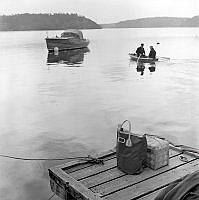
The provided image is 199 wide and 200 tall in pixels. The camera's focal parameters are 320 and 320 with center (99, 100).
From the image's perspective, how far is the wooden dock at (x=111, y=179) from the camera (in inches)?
236

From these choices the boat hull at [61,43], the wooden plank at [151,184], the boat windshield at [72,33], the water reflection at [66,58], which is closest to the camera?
the wooden plank at [151,184]

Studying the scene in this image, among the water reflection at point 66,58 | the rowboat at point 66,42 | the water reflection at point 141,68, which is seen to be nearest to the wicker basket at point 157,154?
the water reflection at point 141,68

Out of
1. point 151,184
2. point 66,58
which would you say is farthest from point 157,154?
point 66,58

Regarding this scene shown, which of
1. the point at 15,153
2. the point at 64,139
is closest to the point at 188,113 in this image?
the point at 64,139

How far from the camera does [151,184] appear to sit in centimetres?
630

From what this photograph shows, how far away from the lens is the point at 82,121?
13688mm

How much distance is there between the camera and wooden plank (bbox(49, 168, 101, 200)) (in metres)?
5.94

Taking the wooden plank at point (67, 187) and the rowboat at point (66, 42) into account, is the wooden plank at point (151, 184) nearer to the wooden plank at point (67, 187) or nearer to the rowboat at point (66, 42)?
the wooden plank at point (67, 187)

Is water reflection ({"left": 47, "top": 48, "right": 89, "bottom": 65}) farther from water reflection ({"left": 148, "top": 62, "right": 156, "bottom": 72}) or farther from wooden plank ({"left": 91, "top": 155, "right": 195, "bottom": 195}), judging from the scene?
wooden plank ({"left": 91, "top": 155, "right": 195, "bottom": 195})

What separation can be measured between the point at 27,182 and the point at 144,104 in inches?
377

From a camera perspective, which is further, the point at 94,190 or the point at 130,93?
the point at 130,93

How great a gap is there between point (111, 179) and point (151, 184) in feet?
2.65

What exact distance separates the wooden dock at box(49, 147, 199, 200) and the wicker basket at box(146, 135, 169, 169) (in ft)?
0.37

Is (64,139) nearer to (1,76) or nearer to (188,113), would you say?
(188,113)
